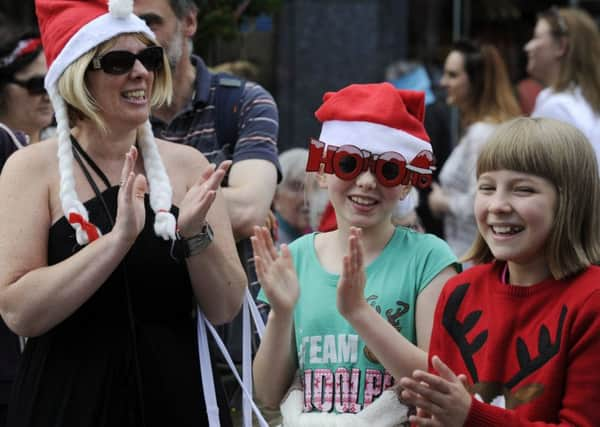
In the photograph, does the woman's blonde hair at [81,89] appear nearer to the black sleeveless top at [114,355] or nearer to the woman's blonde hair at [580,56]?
the black sleeveless top at [114,355]

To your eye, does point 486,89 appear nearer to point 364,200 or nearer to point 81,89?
point 364,200

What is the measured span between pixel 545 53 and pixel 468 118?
636 millimetres

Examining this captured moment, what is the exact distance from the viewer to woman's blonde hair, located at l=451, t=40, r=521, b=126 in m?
7.01

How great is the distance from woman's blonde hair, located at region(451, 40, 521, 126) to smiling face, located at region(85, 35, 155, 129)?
373cm

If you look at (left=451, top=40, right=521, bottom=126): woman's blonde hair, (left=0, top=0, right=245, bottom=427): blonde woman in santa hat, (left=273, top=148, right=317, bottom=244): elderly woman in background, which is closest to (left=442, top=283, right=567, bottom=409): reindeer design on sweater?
(left=0, top=0, right=245, bottom=427): blonde woman in santa hat

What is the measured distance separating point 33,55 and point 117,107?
192 cm

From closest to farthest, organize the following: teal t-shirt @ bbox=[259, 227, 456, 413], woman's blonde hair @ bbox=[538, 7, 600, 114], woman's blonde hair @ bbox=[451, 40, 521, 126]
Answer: teal t-shirt @ bbox=[259, 227, 456, 413] → woman's blonde hair @ bbox=[538, 7, 600, 114] → woman's blonde hair @ bbox=[451, 40, 521, 126]

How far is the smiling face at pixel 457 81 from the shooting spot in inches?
289

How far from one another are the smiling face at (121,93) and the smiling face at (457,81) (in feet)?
13.3

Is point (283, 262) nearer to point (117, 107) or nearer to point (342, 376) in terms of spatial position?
point (342, 376)

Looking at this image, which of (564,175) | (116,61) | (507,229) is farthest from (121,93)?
(564,175)

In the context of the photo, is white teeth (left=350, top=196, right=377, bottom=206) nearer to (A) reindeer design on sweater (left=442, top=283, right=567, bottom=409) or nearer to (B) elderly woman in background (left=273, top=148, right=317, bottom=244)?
(A) reindeer design on sweater (left=442, top=283, right=567, bottom=409)

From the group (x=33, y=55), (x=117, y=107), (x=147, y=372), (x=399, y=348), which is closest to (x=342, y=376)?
(x=399, y=348)

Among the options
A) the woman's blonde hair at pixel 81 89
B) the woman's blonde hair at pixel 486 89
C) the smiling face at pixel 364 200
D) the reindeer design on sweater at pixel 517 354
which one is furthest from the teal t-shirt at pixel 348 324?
the woman's blonde hair at pixel 486 89
